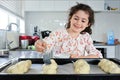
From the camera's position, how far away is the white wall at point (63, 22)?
4102mm

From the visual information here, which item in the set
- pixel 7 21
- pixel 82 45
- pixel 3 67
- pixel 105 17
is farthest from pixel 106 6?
pixel 3 67

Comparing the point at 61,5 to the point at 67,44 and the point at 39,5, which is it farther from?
the point at 67,44

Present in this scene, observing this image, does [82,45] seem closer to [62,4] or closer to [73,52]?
[73,52]

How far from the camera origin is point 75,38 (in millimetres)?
1665

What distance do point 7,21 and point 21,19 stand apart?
2.35 feet

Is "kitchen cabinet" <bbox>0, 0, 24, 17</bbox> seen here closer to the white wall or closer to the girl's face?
the white wall

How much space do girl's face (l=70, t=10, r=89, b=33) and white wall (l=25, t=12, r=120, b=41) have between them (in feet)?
8.32

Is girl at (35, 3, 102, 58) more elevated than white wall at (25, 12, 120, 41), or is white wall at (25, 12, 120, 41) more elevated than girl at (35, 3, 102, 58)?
white wall at (25, 12, 120, 41)

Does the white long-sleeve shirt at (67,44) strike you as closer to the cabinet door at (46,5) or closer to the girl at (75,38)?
the girl at (75,38)

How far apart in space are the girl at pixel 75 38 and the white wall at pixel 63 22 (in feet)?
7.95

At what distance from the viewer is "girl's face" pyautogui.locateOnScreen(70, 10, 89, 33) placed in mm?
1525

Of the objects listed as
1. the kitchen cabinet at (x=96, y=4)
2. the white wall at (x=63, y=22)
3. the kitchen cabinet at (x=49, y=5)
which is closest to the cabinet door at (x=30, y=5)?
the kitchen cabinet at (x=49, y=5)

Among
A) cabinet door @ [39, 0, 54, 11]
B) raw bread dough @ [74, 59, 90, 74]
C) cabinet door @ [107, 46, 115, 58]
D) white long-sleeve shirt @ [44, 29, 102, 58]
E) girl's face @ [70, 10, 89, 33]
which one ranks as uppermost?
cabinet door @ [39, 0, 54, 11]

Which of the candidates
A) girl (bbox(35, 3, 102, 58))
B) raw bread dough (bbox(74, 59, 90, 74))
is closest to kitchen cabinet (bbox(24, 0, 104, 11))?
girl (bbox(35, 3, 102, 58))
